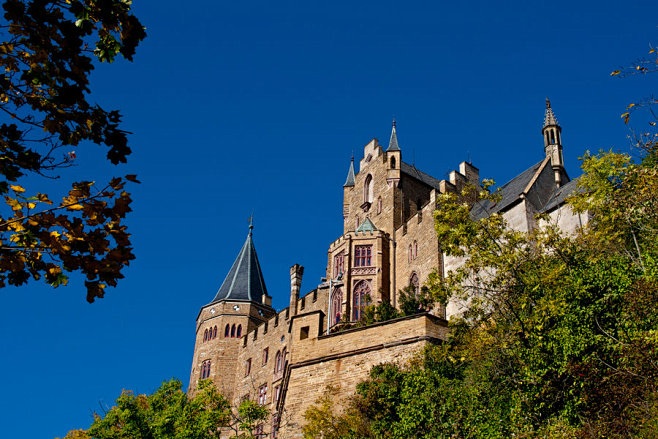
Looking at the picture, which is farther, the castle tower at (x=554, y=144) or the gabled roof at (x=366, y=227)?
the gabled roof at (x=366, y=227)

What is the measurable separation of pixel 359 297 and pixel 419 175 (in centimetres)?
1242

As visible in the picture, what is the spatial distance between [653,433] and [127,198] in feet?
43.5

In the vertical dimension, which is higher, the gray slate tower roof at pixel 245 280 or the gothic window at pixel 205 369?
the gray slate tower roof at pixel 245 280

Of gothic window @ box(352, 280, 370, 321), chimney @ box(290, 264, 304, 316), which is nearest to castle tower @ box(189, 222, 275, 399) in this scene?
chimney @ box(290, 264, 304, 316)

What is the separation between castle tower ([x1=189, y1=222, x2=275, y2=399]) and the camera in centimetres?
4803

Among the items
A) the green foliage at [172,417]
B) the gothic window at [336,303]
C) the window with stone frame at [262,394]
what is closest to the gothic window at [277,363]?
the window with stone frame at [262,394]

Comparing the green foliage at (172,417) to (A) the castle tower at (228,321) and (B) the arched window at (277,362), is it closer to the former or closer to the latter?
(B) the arched window at (277,362)

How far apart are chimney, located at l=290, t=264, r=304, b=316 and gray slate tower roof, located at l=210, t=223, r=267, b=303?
23.9 feet

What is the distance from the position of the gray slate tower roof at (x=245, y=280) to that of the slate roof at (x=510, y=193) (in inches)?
772

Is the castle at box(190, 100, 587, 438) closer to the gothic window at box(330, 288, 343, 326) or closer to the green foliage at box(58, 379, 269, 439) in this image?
the gothic window at box(330, 288, 343, 326)

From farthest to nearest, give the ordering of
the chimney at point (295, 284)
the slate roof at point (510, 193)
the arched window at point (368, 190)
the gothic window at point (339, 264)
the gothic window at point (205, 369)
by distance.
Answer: the gothic window at point (205, 369), the arched window at point (368, 190), the chimney at point (295, 284), the gothic window at point (339, 264), the slate roof at point (510, 193)

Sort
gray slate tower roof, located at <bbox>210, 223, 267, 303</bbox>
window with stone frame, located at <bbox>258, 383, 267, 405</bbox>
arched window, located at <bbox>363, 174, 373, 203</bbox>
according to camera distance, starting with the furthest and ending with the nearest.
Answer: gray slate tower roof, located at <bbox>210, 223, 267, 303</bbox>
arched window, located at <bbox>363, 174, 373, 203</bbox>
window with stone frame, located at <bbox>258, 383, 267, 405</bbox>

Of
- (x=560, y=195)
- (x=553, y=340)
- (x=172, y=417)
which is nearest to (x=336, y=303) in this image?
(x=560, y=195)

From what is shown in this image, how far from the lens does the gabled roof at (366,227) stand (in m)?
42.9
